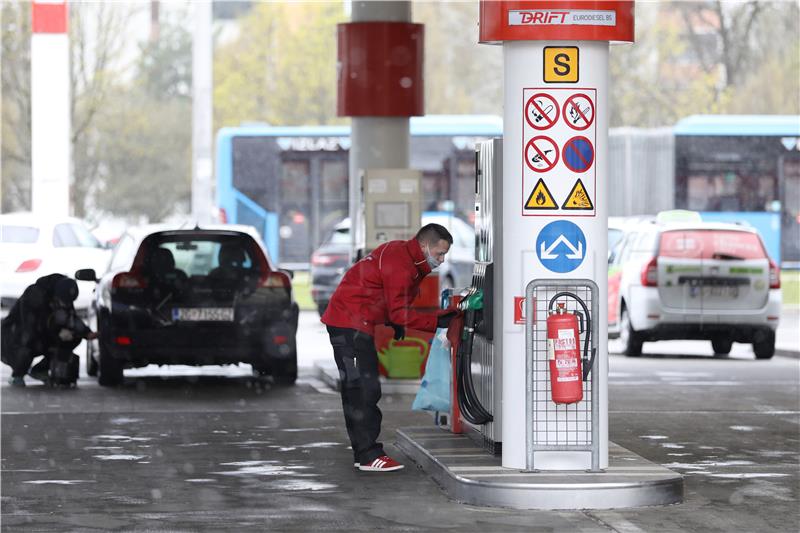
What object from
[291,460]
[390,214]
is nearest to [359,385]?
[291,460]

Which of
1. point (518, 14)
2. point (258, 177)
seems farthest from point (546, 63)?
point (258, 177)

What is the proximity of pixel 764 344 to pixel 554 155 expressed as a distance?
11.9m

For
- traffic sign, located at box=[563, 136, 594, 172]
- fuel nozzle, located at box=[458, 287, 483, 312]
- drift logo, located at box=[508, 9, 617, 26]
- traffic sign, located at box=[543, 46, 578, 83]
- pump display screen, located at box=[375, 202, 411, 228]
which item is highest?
drift logo, located at box=[508, 9, 617, 26]

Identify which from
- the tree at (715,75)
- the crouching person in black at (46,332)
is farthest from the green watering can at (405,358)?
the tree at (715,75)

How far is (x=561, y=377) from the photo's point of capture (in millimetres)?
9812

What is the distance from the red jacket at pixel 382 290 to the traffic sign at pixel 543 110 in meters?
1.33

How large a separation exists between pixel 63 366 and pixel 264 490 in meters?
7.10

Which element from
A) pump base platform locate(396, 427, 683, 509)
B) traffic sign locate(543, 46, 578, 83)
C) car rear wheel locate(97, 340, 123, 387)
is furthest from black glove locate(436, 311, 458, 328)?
car rear wheel locate(97, 340, 123, 387)

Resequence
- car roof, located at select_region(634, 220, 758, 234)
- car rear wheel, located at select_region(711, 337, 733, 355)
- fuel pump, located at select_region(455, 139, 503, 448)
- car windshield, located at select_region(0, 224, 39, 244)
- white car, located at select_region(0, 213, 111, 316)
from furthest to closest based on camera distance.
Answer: car windshield, located at select_region(0, 224, 39, 244), white car, located at select_region(0, 213, 111, 316), car rear wheel, located at select_region(711, 337, 733, 355), car roof, located at select_region(634, 220, 758, 234), fuel pump, located at select_region(455, 139, 503, 448)

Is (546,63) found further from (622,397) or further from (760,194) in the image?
(760,194)

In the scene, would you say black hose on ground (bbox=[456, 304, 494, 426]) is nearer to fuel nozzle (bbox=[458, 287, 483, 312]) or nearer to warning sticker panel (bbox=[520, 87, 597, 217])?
fuel nozzle (bbox=[458, 287, 483, 312])

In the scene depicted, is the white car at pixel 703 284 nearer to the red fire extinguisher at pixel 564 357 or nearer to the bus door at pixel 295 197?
the red fire extinguisher at pixel 564 357

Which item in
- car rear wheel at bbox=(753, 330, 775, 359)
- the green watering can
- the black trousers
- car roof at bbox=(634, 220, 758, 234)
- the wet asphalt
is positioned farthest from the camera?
car rear wheel at bbox=(753, 330, 775, 359)

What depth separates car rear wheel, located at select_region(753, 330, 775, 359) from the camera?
21.1 m
